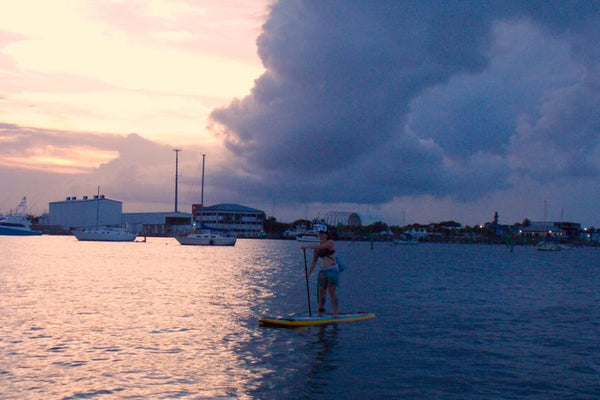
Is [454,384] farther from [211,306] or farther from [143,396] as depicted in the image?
[211,306]

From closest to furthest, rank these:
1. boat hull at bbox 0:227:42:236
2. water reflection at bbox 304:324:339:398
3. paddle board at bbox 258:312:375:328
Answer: water reflection at bbox 304:324:339:398 < paddle board at bbox 258:312:375:328 < boat hull at bbox 0:227:42:236

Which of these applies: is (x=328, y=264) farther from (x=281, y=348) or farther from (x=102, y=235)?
(x=102, y=235)

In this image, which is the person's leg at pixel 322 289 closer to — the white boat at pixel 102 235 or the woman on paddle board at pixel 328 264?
the woman on paddle board at pixel 328 264

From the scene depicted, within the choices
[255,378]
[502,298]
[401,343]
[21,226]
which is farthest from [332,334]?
[21,226]

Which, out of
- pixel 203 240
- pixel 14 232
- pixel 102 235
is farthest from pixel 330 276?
pixel 14 232

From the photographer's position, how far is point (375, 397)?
11.8 m

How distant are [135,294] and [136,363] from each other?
51.9 ft

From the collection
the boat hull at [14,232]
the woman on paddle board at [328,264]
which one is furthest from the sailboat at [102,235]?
the woman on paddle board at [328,264]

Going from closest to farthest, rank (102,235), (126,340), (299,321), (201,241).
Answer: (126,340)
(299,321)
(201,241)
(102,235)

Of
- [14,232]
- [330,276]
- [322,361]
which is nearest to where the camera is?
[322,361]

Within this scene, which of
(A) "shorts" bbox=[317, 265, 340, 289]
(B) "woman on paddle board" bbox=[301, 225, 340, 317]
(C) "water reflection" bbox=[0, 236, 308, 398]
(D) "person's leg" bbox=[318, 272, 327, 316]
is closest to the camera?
(C) "water reflection" bbox=[0, 236, 308, 398]

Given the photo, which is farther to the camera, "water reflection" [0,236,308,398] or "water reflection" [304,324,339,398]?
"water reflection" [304,324,339,398]

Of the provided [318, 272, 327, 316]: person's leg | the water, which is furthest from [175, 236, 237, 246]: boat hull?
[318, 272, 327, 316]: person's leg

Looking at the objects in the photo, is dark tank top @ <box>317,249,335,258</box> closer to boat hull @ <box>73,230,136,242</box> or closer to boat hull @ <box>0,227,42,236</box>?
boat hull @ <box>73,230,136,242</box>
